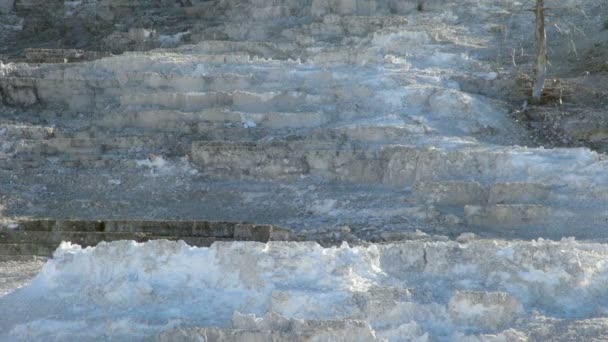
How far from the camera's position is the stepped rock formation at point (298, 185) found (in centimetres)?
672

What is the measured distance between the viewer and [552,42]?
16.4 meters

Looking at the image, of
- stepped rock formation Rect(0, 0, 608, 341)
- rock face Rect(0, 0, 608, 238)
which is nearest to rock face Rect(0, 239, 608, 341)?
stepped rock formation Rect(0, 0, 608, 341)

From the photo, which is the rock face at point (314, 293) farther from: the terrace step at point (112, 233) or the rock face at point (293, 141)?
the rock face at point (293, 141)

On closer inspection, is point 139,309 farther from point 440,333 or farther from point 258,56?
point 258,56

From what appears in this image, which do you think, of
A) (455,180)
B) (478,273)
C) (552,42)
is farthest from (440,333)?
(552,42)

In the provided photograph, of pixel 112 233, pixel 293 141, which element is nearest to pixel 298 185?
pixel 293 141

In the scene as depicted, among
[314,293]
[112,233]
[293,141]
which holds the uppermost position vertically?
[314,293]

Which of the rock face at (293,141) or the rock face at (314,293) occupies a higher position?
the rock face at (314,293)

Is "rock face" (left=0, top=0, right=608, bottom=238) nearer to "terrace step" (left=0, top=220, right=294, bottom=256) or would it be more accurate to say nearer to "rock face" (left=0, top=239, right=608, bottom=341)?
"terrace step" (left=0, top=220, right=294, bottom=256)

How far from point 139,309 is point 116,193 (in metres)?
5.03

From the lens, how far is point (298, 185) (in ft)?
38.0

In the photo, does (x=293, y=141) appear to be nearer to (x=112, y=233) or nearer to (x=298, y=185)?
(x=298, y=185)

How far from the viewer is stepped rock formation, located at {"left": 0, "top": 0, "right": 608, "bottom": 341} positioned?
6.72 meters

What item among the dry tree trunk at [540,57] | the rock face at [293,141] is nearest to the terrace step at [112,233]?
the rock face at [293,141]
